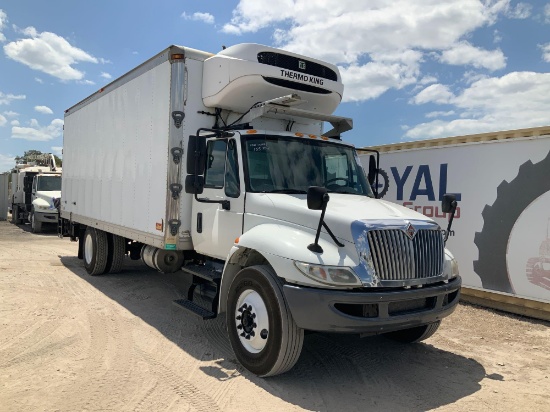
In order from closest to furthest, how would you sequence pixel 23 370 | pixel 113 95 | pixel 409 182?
pixel 23 370 < pixel 113 95 < pixel 409 182

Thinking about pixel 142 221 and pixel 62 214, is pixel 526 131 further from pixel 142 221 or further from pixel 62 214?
pixel 62 214

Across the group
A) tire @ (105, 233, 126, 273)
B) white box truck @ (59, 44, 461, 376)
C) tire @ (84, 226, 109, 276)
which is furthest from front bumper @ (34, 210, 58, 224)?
white box truck @ (59, 44, 461, 376)

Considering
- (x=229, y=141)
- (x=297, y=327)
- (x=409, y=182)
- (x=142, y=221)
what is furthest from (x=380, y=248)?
(x=409, y=182)

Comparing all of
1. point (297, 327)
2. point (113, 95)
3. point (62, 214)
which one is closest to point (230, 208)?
point (297, 327)

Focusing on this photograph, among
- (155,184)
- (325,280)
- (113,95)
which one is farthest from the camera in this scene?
(113,95)

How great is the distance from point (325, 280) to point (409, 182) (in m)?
5.86

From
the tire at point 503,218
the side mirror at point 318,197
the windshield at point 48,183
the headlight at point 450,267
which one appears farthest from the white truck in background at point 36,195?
the headlight at point 450,267

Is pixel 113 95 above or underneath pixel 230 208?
above

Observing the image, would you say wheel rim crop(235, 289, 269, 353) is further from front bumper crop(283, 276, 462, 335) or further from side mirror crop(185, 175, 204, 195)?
side mirror crop(185, 175, 204, 195)

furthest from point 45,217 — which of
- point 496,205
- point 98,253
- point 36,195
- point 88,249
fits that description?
point 496,205

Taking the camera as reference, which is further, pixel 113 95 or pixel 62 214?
pixel 62 214

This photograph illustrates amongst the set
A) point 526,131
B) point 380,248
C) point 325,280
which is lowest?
point 325,280

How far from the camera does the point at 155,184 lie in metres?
6.69

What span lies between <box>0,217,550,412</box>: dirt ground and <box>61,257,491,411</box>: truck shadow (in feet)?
Result: 0.04
